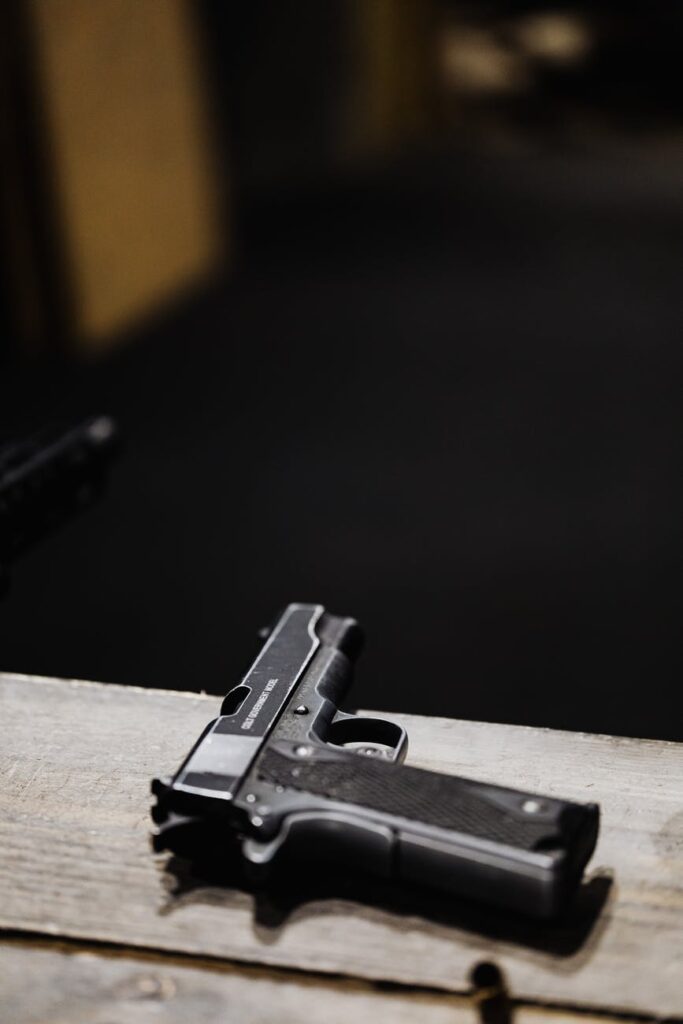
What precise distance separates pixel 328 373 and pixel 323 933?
11.6 ft

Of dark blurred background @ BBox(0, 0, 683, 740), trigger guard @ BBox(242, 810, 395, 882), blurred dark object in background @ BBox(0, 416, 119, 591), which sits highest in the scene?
trigger guard @ BBox(242, 810, 395, 882)

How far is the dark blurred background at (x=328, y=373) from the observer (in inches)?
98.0

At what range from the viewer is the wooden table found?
2.29 ft

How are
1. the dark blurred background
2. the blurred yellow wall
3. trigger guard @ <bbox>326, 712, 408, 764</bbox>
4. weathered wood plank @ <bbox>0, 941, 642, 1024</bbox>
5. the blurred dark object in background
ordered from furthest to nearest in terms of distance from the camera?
the blurred yellow wall
the dark blurred background
the blurred dark object in background
trigger guard @ <bbox>326, 712, 408, 764</bbox>
weathered wood plank @ <bbox>0, 941, 642, 1024</bbox>

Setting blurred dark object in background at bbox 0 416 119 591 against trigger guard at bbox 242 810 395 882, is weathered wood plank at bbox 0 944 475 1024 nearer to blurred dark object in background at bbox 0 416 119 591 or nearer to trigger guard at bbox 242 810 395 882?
trigger guard at bbox 242 810 395 882

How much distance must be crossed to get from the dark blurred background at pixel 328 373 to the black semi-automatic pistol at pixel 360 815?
4.52 ft

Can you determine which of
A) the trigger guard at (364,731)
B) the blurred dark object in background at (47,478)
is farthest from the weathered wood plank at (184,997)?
the blurred dark object in background at (47,478)

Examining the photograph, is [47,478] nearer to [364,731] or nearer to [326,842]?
[364,731]

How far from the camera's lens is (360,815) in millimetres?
764

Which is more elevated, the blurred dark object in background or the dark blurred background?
the blurred dark object in background

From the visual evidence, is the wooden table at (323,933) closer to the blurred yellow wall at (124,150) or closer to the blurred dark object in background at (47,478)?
the blurred dark object in background at (47,478)

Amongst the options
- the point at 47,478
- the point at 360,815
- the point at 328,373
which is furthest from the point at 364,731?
the point at 328,373

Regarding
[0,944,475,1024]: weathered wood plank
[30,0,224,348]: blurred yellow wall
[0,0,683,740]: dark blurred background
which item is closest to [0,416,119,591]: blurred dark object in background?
[0,944,475,1024]: weathered wood plank

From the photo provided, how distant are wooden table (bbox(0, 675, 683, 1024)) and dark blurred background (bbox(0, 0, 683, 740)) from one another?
1310 mm
